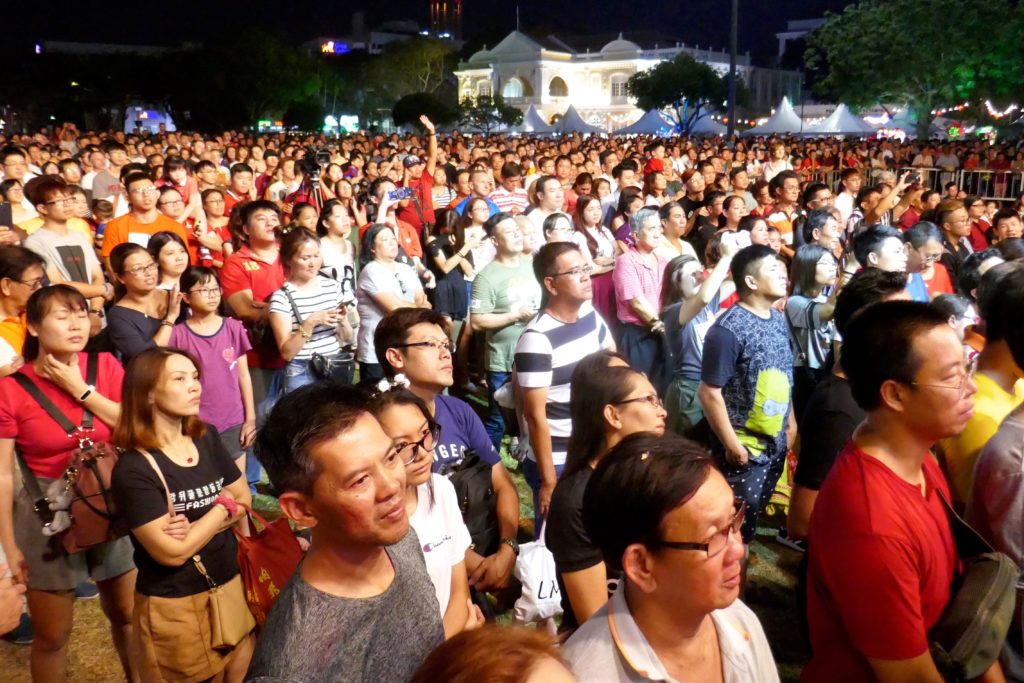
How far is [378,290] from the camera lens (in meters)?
5.31

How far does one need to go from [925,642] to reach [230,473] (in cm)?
235

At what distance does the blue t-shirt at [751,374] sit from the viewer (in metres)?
3.87

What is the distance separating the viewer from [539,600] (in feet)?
9.23

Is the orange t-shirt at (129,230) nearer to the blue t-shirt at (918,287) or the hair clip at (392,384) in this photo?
the hair clip at (392,384)

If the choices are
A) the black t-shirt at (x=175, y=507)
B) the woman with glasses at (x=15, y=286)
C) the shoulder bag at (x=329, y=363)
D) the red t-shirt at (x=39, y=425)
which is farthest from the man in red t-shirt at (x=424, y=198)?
the black t-shirt at (x=175, y=507)

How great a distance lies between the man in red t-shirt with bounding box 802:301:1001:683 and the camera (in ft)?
6.63

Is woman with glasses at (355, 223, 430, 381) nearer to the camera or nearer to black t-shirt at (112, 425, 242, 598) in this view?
black t-shirt at (112, 425, 242, 598)

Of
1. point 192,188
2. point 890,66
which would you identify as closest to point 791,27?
point 890,66

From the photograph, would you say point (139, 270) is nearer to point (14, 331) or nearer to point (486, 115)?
point (14, 331)

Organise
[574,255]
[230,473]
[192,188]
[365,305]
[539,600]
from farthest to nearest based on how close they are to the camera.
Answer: [192,188] < [365,305] < [574,255] < [230,473] < [539,600]

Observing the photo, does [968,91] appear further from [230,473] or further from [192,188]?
[230,473]

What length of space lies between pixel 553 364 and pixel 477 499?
3.06 ft

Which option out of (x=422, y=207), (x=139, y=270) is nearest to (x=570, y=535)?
(x=139, y=270)

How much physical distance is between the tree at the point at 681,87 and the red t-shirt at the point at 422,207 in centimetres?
5320
